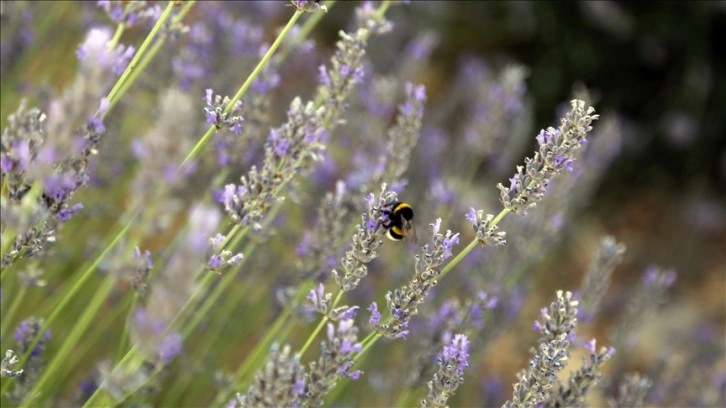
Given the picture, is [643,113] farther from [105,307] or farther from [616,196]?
[105,307]

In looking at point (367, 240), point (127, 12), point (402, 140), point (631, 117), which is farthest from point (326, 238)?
point (631, 117)

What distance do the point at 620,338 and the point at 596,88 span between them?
7.70 feet

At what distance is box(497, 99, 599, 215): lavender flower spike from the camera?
1463mm

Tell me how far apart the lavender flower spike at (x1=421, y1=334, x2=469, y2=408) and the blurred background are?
Result: 217 cm

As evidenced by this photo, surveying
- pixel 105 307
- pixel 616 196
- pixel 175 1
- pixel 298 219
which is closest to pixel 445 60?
pixel 616 196

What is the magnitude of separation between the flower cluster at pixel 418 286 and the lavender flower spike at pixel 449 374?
0.34 feet

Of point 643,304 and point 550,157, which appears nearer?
point 550,157

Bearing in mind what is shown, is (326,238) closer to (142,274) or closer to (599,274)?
(142,274)

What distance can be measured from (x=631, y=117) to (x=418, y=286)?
11.4 ft

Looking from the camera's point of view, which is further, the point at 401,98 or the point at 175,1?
the point at 401,98

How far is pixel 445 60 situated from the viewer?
5188mm

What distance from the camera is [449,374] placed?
5.12 ft

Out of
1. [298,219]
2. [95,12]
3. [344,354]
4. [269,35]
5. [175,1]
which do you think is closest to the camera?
[344,354]

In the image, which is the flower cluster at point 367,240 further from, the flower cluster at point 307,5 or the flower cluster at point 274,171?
the flower cluster at point 307,5
